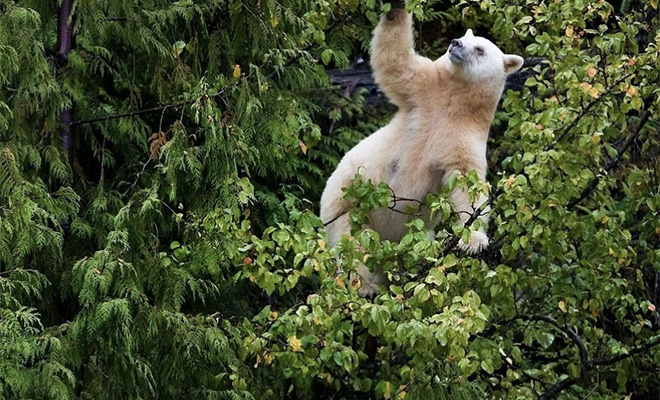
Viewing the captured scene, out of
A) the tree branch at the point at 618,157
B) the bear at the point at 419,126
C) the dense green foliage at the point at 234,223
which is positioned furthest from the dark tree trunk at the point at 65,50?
the tree branch at the point at 618,157

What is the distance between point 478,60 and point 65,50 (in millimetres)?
2130

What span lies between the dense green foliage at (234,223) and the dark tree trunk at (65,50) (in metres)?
0.01

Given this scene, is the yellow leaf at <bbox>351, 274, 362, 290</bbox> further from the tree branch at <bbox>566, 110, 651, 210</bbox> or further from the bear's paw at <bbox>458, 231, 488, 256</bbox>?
the tree branch at <bbox>566, 110, 651, 210</bbox>

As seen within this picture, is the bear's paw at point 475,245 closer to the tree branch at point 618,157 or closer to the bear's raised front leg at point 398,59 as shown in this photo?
the tree branch at point 618,157

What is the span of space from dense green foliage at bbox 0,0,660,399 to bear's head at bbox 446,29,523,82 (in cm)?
43

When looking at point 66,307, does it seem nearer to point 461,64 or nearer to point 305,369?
point 305,369

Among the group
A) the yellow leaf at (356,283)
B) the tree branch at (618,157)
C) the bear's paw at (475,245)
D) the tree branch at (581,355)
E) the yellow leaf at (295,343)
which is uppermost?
the tree branch at (618,157)

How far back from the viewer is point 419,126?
229 inches

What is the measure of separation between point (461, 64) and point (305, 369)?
2.00 m

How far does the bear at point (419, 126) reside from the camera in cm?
565

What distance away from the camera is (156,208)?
4527mm

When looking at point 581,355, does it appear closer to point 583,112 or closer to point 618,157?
point 618,157

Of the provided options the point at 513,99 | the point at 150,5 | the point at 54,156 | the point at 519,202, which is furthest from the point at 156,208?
the point at 513,99

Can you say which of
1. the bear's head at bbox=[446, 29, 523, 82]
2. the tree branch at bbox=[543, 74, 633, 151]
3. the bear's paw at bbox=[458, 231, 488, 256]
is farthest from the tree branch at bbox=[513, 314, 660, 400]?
the bear's head at bbox=[446, 29, 523, 82]
